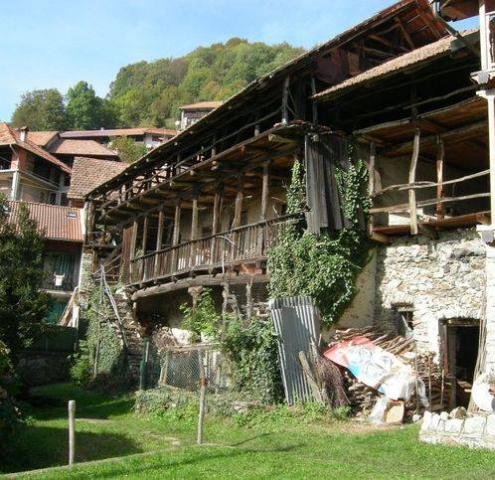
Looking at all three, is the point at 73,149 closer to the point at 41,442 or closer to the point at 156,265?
the point at 156,265

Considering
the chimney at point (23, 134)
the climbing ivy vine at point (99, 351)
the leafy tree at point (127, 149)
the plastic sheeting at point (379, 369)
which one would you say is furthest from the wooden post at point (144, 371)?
the leafy tree at point (127, 149)

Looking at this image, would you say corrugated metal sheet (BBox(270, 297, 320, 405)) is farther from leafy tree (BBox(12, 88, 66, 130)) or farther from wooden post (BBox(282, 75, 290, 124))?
leafy tree (BBox(12, 88, 66, 130))

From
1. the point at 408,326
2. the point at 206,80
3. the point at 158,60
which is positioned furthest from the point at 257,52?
the point at 408,326

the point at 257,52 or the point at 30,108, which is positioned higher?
the point at 257,52

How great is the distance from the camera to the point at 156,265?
71.2ft

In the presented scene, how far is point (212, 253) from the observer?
18453mm

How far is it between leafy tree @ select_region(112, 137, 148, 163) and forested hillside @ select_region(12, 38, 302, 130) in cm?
2251

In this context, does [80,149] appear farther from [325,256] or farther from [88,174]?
[325,256]

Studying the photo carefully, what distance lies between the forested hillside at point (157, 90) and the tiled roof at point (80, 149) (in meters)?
24.1

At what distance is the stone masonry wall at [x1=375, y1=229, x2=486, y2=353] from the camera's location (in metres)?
13.7

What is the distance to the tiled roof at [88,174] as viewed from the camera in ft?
113

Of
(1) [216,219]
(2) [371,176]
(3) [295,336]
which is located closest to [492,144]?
(2) [371,176]

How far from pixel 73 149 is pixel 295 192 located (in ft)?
148

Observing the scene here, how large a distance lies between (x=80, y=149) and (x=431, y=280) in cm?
4717
